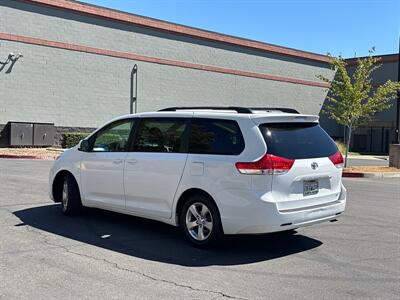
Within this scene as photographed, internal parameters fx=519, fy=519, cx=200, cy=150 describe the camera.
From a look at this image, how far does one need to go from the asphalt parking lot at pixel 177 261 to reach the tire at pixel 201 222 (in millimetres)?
147

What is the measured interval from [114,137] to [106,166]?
0.52 metres

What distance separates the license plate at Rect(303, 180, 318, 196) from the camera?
6.44 metres

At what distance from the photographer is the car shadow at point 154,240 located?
20.5 feet

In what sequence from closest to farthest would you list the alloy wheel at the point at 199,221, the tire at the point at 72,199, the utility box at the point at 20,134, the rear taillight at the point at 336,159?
1. the alloy wheel at the point at 199,221
2. the rear taillight at the point at 336,159
3. the tire at the point at 72,199
4. the utility box at the point at 20,134

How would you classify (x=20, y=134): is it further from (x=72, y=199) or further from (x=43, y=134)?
(x=72, y=199)

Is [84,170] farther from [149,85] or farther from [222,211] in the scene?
[149,85]

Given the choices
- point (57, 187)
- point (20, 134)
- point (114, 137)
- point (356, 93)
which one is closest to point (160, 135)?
point (114, 137)

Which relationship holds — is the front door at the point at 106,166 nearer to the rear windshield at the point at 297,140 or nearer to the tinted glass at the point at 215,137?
the tinted glass at the point at 215,137

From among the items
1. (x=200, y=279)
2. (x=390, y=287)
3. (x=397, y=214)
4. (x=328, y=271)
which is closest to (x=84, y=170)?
(x=200, y=279)

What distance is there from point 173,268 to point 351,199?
7.05 metres

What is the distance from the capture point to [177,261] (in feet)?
19.9

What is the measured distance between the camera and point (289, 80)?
136ft

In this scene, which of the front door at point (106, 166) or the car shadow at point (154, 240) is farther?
the front door at point (106, 166)

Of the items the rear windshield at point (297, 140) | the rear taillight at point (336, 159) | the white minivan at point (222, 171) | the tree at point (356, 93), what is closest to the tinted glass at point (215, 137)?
the white minivan at point (222, 171)
